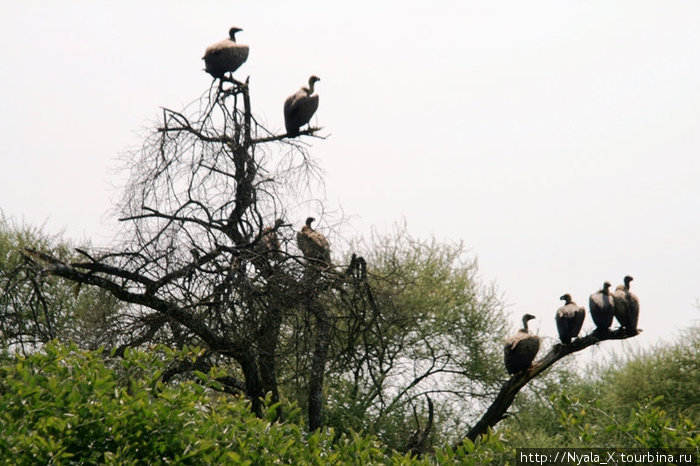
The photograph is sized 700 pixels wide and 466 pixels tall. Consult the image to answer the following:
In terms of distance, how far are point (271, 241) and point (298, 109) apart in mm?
2090

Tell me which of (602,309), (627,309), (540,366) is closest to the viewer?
(540,366)

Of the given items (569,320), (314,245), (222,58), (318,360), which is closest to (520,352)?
Result: (569,320)

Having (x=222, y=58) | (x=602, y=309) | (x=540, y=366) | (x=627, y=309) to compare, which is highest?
(x=222, y=58)

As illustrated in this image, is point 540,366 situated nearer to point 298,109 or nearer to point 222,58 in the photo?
point 298,109

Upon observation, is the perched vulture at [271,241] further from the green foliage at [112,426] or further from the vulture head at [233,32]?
the green foliage at [112,426]

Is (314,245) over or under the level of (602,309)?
over

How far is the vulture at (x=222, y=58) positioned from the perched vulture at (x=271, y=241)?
201cm

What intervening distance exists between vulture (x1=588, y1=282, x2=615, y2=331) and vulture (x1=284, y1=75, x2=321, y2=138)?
4.55 meters

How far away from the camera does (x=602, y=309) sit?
13.5 metres

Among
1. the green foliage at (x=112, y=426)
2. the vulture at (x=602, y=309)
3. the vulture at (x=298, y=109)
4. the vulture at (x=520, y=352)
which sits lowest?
the green foliage at (x=112, y=426)

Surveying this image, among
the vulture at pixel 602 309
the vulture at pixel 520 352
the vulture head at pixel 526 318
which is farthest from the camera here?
the vulture head at pixel 526 318

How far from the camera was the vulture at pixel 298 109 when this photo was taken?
12289 mm

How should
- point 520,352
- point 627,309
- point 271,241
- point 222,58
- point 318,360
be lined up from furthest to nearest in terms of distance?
1. point 520,352
2. point 627,309
3. point 222,58
4. point 318,360
5. point 271,241

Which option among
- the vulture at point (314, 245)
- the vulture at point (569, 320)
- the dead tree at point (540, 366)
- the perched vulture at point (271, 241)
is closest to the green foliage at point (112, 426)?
the perched vulture at point (271, 241)
